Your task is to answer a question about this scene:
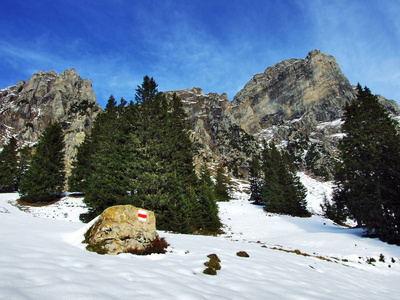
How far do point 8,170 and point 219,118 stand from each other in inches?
5906

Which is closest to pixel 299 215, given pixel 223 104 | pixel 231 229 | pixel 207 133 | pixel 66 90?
pixel 231 229

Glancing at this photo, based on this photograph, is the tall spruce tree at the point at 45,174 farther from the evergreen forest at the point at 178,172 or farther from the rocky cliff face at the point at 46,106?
the rocky cliff face at the point at 46,106

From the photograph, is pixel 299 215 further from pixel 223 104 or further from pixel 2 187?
pixel 223 104

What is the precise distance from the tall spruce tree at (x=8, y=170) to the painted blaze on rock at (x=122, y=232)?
4754cm

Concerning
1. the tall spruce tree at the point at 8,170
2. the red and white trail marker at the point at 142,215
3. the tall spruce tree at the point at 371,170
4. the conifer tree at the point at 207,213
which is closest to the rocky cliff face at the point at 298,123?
the tall spruce tree at the point at 8,170

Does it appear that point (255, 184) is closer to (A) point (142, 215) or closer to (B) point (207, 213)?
(B) point (207, 213)

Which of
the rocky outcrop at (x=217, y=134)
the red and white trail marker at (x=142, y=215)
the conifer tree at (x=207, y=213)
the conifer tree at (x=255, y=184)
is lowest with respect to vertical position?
the conifer tree at (x=207, y=213)

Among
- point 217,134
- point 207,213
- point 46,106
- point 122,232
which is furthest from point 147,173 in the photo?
point 46,106

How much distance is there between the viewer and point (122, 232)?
638cm

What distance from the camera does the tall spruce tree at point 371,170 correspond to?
16.3 meters

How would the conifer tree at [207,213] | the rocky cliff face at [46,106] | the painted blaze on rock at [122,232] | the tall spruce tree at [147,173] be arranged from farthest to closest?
1. the rocky cliff face at [46,106]
2. the conifer tree at [207,213]
3. the tall spruce tree at [147,173]
4. the painted blaze on rock at [122,232]

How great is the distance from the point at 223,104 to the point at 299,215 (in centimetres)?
15803

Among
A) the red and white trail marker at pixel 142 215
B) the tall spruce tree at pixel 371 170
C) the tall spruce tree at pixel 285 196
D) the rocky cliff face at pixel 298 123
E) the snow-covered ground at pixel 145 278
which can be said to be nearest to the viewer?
the snow-covered ground at pixel 145 278

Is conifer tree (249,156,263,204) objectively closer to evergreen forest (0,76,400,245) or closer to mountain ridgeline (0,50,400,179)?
evergreen forest (0,76,400,245)
